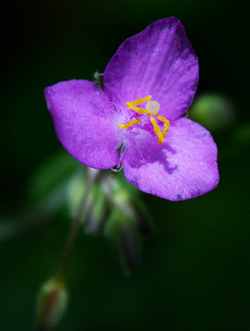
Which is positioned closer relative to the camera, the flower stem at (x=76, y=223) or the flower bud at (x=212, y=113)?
the flower stem at (x=76, y=223)

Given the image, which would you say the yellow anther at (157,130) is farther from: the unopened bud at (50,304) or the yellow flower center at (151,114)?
the unopened bud at (50,304)

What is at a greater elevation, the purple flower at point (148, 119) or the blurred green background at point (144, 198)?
the purple flower at point (148, 119)

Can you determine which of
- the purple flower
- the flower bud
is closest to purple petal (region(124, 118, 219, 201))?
the purple flower

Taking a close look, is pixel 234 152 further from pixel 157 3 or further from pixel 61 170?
pixel 157 3

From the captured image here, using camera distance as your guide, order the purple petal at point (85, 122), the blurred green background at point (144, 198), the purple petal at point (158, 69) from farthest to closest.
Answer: the blurred green background at point (144, 198)
the purple petal at point (158, 69)
the purple petal at point (85, 122)

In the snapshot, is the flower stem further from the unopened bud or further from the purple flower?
the purple flower

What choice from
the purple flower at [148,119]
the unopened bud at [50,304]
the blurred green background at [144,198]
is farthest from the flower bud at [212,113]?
the unopened bud at [50,304]
